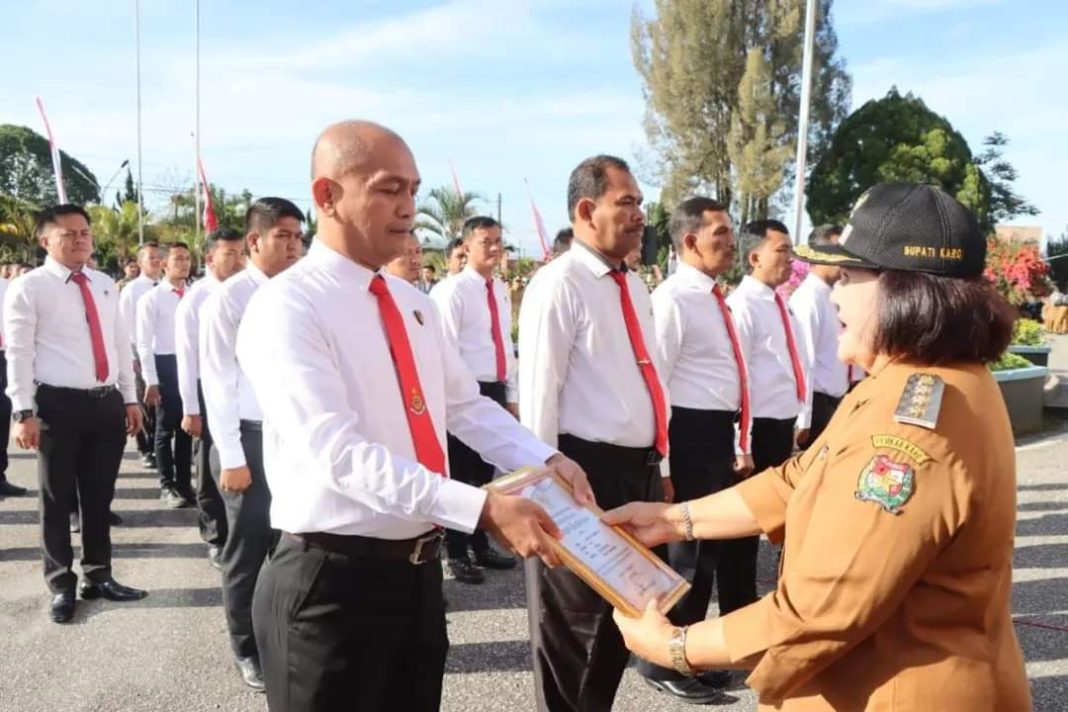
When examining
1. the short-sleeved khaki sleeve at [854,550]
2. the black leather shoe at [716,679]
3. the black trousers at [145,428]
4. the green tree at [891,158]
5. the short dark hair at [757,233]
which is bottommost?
the black leather shoe at [716,679]

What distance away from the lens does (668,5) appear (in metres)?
34.3

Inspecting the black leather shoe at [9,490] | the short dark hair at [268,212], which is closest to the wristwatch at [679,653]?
the short dark hair at [268,212]

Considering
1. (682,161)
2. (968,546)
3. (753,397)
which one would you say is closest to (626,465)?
(753,397)

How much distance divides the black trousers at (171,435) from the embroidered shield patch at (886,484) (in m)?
6.55

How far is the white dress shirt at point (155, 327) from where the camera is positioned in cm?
731

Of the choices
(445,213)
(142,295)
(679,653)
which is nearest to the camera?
(679,653)

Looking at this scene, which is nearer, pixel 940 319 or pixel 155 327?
pixel 940 319

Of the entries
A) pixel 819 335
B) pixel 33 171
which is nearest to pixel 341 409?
pixel 819 335

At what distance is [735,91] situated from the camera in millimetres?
34094

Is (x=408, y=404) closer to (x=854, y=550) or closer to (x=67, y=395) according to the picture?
(x=854, y=550)

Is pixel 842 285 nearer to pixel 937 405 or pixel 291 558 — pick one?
pixel 937 405

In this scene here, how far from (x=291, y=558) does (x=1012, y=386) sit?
973 cm

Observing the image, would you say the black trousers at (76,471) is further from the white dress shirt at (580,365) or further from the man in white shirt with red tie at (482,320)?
the white dress shirt at (580,365)

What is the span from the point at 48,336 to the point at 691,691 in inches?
159
